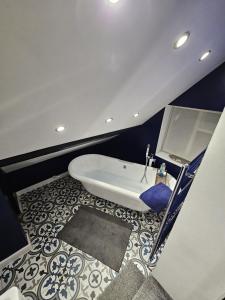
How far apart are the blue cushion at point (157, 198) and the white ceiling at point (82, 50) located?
1.58 m

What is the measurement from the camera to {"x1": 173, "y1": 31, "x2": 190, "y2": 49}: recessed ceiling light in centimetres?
90

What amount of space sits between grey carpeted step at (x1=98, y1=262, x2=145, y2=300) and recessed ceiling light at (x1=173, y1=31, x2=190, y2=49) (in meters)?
2.42

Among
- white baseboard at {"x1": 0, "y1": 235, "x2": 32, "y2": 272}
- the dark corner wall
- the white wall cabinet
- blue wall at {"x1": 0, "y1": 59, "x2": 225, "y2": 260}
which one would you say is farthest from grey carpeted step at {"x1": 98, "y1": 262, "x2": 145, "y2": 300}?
the white wall cabinet

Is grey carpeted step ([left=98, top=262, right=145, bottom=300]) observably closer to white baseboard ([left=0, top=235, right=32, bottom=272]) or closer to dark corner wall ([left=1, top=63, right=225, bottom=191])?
white baseboard ([left=0, top=235, right=32, bottom=272])

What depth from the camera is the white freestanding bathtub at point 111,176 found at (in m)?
2.42

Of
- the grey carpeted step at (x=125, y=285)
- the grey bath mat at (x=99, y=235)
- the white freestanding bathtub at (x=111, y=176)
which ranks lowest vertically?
→ the grey carpeted step at (x=125, y=285)

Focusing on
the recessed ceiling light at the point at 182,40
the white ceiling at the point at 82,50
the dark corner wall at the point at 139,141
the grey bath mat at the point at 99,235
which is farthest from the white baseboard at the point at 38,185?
the recessed ceiling light at the point at 182,40

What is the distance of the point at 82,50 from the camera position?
26.0 inches

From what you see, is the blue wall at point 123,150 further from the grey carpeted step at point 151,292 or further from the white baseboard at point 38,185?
the grey carpeted step at point 151,292

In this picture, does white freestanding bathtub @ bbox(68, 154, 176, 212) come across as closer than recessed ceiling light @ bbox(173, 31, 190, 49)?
No

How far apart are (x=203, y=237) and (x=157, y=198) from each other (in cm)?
115

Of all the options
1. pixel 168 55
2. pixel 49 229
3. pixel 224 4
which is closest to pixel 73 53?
pixel 168 55

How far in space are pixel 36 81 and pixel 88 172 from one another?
264 cm

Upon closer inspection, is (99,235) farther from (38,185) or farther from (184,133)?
(184,133)
